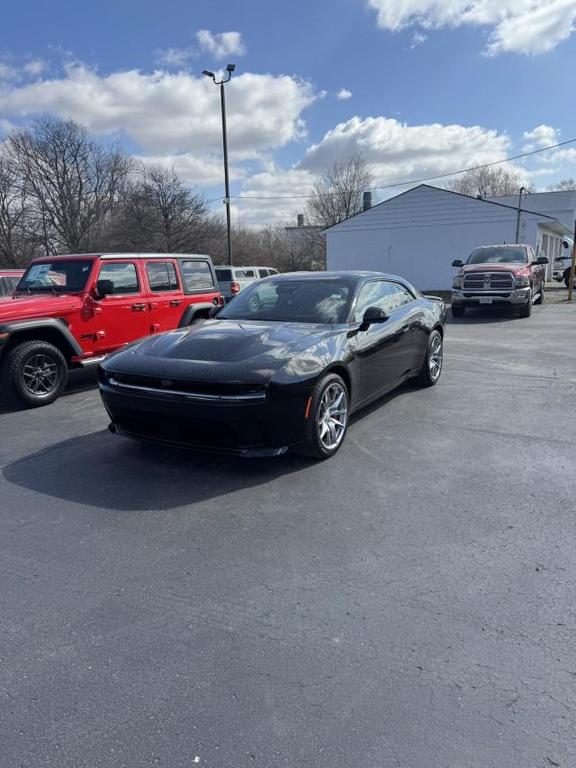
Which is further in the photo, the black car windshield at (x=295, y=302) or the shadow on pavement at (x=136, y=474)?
the black car windshield at (x=295, y=302)

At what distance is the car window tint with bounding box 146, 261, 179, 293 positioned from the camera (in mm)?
8266

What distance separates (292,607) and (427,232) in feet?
101

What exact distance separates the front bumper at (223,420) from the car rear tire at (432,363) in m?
3.27

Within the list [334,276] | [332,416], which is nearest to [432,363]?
[334,276]

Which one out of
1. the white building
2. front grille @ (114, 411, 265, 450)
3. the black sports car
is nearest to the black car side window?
the black sports car

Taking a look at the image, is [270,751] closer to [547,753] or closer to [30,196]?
[547,753]

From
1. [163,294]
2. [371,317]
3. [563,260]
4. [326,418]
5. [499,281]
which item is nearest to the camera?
[326,418]

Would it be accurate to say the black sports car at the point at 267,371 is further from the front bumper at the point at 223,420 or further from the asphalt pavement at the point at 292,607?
the asphalt pavement at the point at 292,607

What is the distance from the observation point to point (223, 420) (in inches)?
153

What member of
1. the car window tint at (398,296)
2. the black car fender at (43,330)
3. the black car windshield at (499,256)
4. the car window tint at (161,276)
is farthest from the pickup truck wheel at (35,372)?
the black car windshield at (499,256)

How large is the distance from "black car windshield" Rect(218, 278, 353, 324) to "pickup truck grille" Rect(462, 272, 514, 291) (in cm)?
1056

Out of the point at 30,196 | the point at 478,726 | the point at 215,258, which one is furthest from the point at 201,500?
the point at 30,196

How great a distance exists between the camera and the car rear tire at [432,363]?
6871mm

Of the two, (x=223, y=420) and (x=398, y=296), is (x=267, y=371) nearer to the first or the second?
(x=223, y=420)
